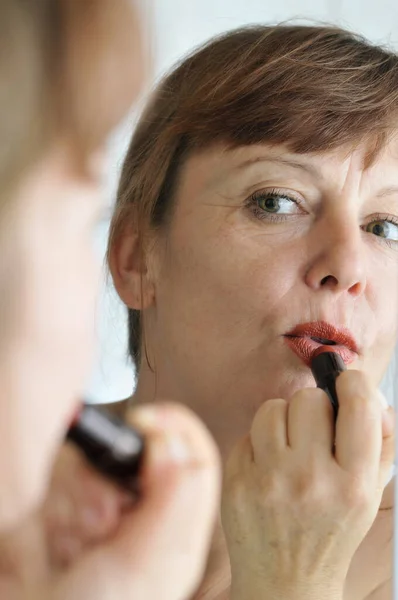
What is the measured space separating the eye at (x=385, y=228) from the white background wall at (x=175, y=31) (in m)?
0.10

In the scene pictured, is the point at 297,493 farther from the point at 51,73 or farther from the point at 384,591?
the point at 51,73

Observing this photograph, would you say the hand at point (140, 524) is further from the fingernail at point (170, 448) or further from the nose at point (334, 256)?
the nose at point (334, 256)

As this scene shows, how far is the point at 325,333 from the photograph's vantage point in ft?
1.59

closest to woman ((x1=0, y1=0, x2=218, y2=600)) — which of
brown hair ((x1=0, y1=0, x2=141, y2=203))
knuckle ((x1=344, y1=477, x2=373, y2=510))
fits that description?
brown hair ((x1=0, y1=0, x2=141, y2=203))

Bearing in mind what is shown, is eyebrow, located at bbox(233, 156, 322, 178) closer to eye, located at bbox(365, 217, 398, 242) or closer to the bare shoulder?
eye, located at bbox(365, 217, 398, 242)

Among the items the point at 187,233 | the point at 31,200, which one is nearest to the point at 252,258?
the point at 187,233

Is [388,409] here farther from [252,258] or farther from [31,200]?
[31,200]

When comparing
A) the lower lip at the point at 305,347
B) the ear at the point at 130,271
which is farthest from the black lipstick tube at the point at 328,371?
the ear at the point at 130,271

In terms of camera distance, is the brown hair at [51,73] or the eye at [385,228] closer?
the brown hair at [51,73]

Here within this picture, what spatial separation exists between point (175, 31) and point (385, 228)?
0.17 m

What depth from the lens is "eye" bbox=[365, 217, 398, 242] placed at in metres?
0.49

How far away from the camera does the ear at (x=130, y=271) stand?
1.43 feet

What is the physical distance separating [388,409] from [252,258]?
0.13 metres

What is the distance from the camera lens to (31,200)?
391 mm
